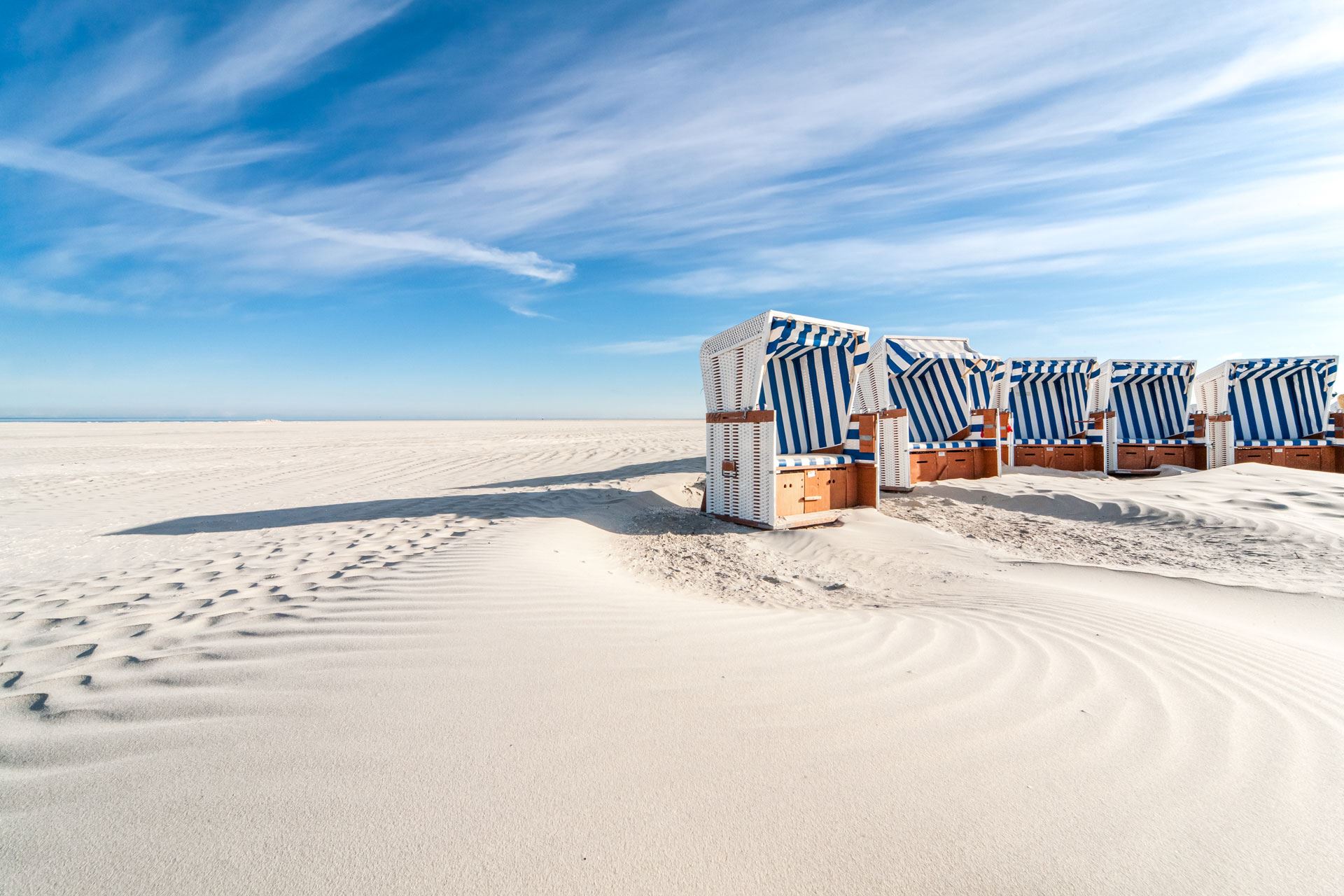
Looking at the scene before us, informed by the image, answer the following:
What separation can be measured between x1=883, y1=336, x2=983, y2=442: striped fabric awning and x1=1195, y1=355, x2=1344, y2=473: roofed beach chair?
6.97 metres

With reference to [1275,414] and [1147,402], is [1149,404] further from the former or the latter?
[1275,414]

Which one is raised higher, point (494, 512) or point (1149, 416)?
point (1149, 416)

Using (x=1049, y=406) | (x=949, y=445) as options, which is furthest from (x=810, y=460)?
(x=1049, y=406)

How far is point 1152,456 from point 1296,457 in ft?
9.15

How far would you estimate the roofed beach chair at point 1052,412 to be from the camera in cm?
1496

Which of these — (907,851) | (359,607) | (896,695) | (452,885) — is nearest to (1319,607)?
(896,695)

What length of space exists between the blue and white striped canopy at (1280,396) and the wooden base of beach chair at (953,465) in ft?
25.1

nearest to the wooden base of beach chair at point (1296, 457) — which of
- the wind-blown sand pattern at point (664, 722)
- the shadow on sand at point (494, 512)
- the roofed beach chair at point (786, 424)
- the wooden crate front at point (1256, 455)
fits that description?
the wooden crate front at point (1256, 455)

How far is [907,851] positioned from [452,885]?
4.66 feet

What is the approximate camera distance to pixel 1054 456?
15172 mm

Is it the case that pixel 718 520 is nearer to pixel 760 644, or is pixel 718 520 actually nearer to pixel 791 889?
pixel 760 644

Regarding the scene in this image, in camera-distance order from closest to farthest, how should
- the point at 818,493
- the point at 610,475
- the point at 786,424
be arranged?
1. the point at 818,493
2. the point at 786,424
3. the point at 610,475

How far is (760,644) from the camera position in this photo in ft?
12.0

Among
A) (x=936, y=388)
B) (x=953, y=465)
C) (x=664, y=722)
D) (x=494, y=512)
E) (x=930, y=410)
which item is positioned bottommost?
(x=664, y=722)
